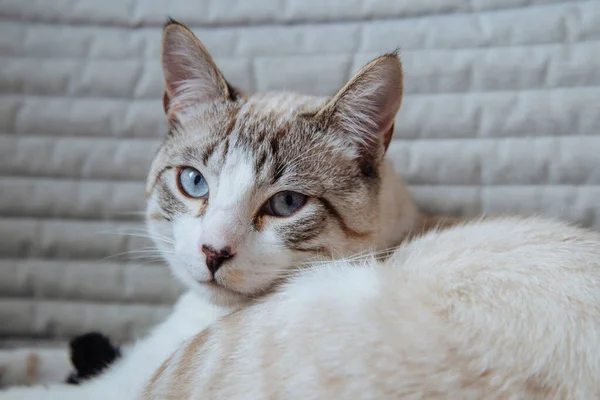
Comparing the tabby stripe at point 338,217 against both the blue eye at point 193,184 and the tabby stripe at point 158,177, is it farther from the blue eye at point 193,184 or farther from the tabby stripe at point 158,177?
the tabby stripe at point 158,177

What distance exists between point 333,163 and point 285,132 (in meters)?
0.14

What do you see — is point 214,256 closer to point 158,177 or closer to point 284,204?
point 284,204

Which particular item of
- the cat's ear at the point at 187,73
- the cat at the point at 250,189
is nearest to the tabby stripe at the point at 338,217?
the cat at the point at 250,189

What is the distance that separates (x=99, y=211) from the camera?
1811mm

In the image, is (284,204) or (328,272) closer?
(328,272)

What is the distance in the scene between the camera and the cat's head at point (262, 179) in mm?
1126

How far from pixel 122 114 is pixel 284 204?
0.87 m

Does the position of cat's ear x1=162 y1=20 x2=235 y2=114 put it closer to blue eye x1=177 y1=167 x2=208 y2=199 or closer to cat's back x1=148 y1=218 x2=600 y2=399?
blue eye x1=177 y1=167 x2=208 y2=199

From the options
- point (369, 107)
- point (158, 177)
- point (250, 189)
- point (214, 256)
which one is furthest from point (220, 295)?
point (369, 107)

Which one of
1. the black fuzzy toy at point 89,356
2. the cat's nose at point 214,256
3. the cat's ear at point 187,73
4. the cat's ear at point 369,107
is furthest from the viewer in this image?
the black fuzzy toy at point 89,356

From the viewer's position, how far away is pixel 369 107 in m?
1.24

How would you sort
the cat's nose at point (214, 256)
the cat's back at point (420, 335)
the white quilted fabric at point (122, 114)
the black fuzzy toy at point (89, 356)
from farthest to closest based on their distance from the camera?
the white quilted fabric at point (122, 114)
the black fuzzy toy at point (89, 356)
the cat's nose at point (214, 256)
the cat's back at point (420, 335)

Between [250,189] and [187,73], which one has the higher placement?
[187,73]

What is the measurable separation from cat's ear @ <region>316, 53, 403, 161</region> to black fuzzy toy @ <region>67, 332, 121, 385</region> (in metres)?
0.90
